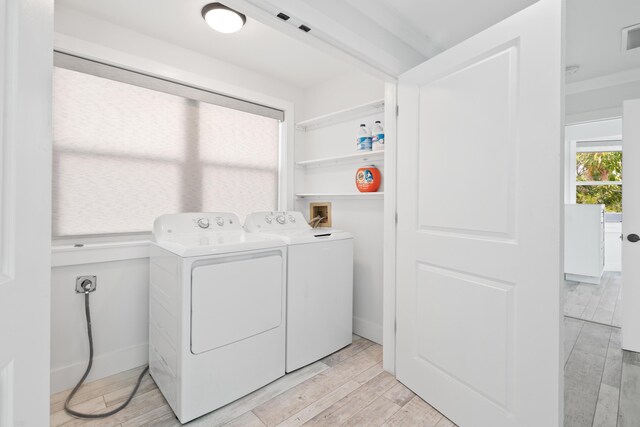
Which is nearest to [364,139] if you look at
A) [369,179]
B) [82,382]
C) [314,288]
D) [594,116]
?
[369,179]

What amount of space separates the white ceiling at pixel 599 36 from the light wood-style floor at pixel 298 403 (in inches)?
101

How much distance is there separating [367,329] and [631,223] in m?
2.17

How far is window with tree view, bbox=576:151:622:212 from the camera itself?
4.89 metres

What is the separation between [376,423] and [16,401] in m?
1.49

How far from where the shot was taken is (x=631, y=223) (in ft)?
7.36

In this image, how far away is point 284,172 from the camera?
2916mm

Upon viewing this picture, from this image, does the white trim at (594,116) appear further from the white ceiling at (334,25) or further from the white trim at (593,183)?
the white trim at (593,183)

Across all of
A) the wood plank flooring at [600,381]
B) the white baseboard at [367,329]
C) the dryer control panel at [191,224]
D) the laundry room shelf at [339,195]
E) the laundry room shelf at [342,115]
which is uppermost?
the laundry room shelf at [342,115]

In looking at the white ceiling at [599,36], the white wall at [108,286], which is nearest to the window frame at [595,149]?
the white ceiling at [599,36]

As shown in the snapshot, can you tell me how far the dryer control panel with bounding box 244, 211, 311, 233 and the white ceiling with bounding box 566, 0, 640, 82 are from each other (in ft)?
7.44

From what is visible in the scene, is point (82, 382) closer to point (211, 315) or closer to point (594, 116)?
point (211, 315)

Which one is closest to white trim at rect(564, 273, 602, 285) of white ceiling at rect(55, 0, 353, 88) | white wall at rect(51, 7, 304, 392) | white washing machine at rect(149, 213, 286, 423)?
white ceiling at rect(55, 0, 353, 88)

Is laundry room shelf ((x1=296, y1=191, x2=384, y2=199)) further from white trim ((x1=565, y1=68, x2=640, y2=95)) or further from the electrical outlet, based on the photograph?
white trim ((x1=565, y1=68, x2=640, y2=95))

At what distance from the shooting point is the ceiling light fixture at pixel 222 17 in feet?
5.76
